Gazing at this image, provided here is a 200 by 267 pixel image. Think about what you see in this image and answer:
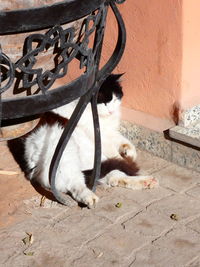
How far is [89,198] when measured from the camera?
10.2ft

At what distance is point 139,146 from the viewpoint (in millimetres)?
3828

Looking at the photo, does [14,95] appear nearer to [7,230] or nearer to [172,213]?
[7,230]

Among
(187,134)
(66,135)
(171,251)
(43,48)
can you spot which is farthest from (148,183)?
(43,48)

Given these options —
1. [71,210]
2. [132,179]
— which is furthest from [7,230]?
[132,179]

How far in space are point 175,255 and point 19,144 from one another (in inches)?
63.9

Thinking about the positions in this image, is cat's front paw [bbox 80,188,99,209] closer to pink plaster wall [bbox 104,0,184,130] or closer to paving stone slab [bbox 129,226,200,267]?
paving stone slab [bbox 129,226,200,267]

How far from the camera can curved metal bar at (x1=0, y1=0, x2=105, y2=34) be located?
2010 mm

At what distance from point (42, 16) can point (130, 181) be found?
4.97ft

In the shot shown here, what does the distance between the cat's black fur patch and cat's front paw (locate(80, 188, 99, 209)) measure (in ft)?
2.29

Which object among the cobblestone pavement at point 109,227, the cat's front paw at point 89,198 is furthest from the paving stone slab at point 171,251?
the cat's front paw at point 89,198

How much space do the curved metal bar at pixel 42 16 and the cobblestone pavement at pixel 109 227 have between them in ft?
3.88

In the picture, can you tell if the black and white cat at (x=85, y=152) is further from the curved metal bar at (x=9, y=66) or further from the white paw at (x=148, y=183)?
the curved metal bar at (x=9, y=66)

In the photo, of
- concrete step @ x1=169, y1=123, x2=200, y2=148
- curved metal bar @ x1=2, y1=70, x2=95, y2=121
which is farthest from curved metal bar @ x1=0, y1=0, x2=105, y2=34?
concrete step @ x1=169, y1=123, x2=200, y2=148

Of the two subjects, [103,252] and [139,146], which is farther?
[139,146]
